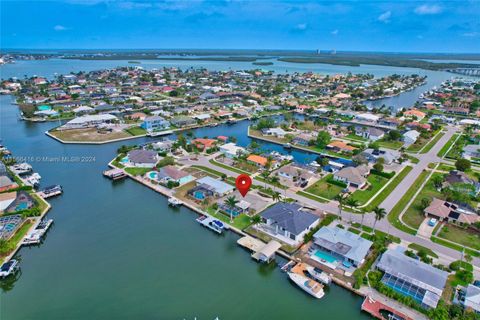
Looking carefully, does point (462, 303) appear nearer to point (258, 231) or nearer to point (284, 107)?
point (258, 231)

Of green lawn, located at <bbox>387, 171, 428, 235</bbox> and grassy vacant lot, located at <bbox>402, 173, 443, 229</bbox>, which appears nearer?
green lawn, located at <bbox>387, 171, 428, 235</bbox>

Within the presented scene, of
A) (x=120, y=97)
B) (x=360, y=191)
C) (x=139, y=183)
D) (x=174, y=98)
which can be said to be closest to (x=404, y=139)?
(x=360, y=191)

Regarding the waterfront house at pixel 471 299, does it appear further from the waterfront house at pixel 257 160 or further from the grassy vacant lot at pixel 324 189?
the waterfront house at pixel 257 160

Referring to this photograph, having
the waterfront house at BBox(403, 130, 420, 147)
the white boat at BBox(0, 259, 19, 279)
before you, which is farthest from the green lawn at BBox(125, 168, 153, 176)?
the waterfront house at BBox(403, 130, 420, 147)

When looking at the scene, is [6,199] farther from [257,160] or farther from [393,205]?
[393,205]

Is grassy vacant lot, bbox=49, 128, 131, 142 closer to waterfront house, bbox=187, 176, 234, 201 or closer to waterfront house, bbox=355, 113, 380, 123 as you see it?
waterfront house, bbox=187, 176, 234, 201

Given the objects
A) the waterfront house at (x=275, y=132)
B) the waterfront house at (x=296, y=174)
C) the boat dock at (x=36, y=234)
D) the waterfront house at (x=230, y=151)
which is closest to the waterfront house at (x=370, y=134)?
the waterfront house at (x=275, y=132)
